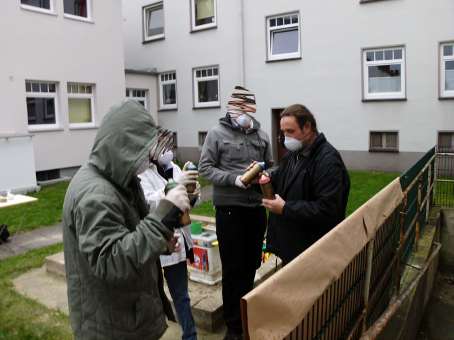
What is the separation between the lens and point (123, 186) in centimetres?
190

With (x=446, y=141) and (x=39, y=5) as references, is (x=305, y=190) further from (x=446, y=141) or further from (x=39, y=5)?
(x=39, y=5)

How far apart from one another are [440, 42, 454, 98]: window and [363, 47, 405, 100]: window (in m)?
1.06

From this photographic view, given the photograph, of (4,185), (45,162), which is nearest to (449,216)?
(4,185)

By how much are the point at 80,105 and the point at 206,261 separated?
11.2 m

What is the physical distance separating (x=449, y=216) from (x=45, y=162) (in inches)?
420

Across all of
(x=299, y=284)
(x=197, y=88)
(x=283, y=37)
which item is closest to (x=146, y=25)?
(x=197, y=88)

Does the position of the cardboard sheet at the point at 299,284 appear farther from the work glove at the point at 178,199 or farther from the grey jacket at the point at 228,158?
the grey jacket at the point at 228,158

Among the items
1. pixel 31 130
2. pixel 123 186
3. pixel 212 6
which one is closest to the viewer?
pixel 123 186

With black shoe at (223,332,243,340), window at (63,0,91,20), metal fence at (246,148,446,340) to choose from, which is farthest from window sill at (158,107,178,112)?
black shoe at (223,332,243,340)

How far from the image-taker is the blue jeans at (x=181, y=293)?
308cm

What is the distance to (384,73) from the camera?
13.8 metres

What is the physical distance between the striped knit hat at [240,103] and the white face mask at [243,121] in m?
0.04

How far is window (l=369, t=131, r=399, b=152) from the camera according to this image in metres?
13.7

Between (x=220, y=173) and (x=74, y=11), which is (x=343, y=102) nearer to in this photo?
(x=74, y=11)
